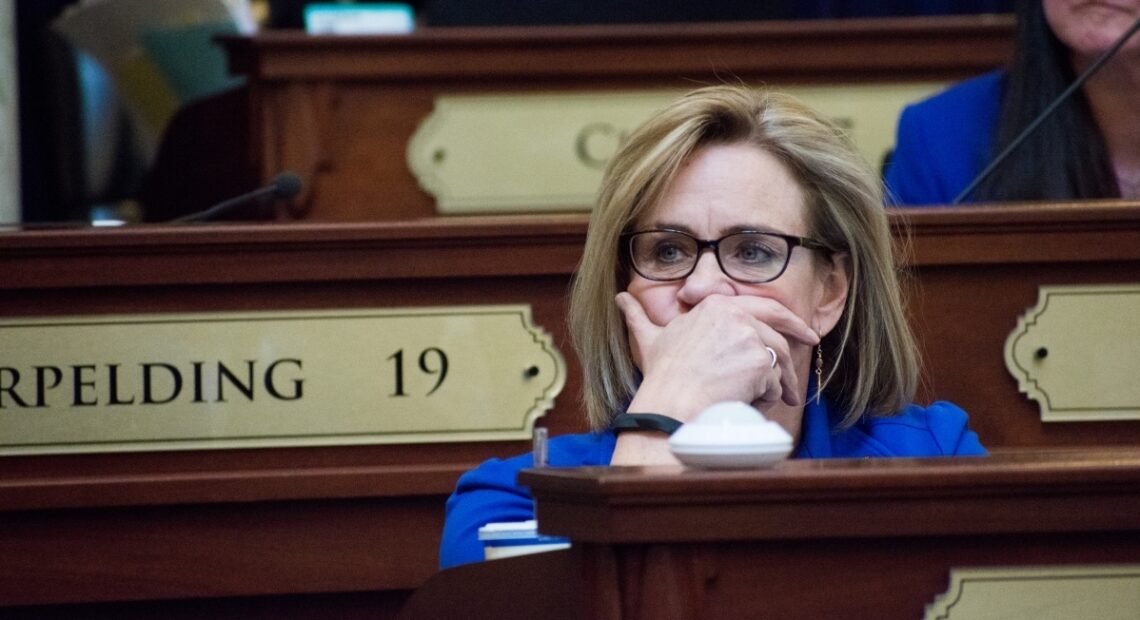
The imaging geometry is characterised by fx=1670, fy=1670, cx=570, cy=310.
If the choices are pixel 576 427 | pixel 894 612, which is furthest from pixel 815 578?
pixel 576 427

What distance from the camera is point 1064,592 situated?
118 centimetres

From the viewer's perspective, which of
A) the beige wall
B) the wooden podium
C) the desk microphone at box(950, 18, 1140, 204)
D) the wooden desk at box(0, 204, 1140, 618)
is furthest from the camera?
the beige wall

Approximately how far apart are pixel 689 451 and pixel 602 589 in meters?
0.12

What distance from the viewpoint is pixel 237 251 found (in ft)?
7.34

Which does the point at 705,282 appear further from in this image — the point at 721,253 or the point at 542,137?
the point at 542,137

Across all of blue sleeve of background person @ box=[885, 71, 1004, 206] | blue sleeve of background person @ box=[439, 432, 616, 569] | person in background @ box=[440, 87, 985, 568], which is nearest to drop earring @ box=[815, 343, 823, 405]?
person in background @ box=[440, 87, 985, 568]

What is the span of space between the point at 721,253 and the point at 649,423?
0.36 m

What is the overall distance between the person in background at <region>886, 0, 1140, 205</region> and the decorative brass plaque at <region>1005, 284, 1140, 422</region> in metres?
0.34

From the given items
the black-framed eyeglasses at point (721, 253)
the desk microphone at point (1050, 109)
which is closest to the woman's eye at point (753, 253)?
the black-framed eyeglasses at point (721, 253)

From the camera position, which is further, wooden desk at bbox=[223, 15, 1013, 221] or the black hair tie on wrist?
wooden desk at bbox=[223, 15, 1013, 221]

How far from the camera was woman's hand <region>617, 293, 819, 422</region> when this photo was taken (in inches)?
64.3

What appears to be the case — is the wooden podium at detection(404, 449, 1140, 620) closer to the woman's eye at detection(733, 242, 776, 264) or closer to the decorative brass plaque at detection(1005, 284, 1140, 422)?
the woman's eye at detection(733, 242, 776, 264)

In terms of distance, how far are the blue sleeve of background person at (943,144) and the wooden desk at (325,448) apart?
393mm

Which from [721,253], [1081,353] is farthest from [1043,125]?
[721,253]
